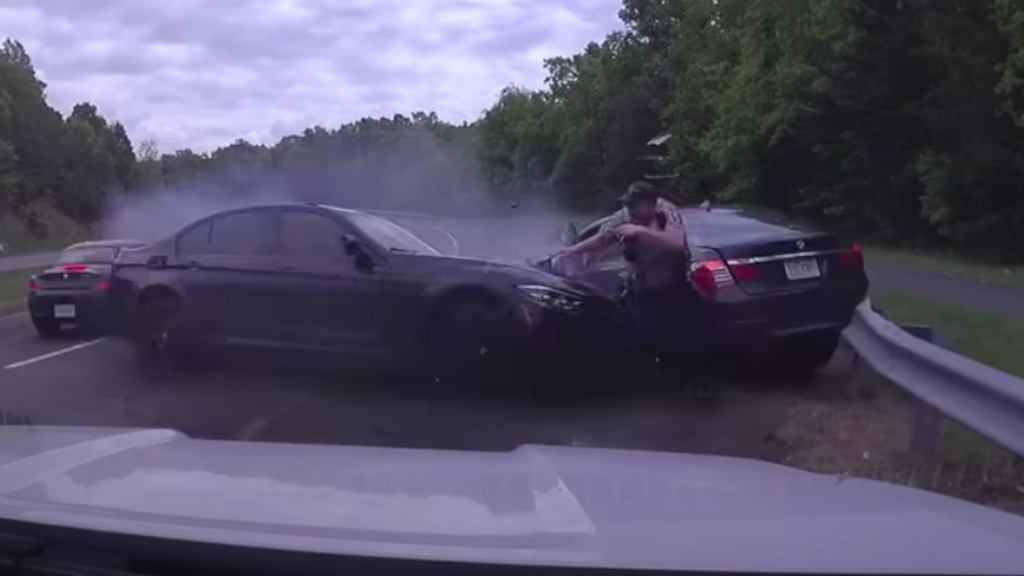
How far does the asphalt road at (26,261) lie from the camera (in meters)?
15.5

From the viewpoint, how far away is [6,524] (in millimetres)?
2881

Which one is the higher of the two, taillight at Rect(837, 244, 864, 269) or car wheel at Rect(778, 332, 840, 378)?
taillight at Rect(837, 244, 864, 269)

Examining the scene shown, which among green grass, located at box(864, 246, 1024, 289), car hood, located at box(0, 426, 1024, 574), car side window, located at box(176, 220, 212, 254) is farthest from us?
green grass, located at box(864, 246, 1024, 289)

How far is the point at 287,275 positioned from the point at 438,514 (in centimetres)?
790

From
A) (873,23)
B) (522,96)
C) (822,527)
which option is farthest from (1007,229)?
(822,527)

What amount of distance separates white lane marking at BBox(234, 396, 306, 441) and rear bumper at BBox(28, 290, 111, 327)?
11.2ft

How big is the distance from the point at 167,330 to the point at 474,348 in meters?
2.63

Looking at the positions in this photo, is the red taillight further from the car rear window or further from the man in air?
the man in air

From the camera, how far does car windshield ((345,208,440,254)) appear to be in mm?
10867

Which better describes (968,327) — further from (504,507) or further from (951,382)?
(504,507)

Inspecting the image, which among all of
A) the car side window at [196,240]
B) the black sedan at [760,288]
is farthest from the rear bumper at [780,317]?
the car side window at [196,240]

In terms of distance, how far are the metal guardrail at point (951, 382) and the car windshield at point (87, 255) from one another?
22.7 feet

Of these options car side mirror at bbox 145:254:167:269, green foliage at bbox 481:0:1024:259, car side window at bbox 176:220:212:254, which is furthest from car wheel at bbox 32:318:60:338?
green foliage at bbox 481:0:1024:259

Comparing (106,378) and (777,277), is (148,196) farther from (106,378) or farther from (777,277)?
(777,277)
